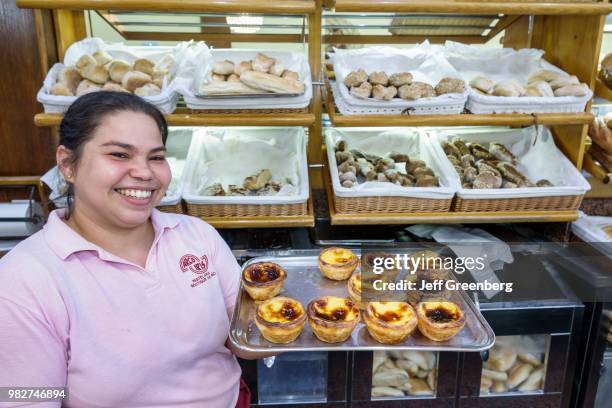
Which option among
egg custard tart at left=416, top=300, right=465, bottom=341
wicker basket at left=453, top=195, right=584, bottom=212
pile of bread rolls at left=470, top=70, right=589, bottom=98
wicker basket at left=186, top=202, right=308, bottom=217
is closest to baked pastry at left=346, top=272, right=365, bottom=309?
egg custard tart at left=416, top=300, right=465, bottom=341

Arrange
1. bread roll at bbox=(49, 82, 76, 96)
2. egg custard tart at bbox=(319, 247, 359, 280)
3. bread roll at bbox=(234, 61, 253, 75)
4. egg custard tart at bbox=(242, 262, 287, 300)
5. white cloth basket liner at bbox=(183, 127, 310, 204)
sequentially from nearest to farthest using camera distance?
egg custard tart at bbox=(242, 262, 287, 300), egg custard tart at bbox=(319, 247, 359, 280), bread roll at bbox=(49, 82, 76, 96), bread roll at bbox=(234, 61, 253, 75), white cloth basket liner at bbox=(183, 127, 310, 204)

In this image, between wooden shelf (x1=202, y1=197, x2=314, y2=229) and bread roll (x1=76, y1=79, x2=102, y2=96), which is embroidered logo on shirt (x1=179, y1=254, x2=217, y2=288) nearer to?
wooden shelf (x1=202, y1=197, x2=314, y2=229)

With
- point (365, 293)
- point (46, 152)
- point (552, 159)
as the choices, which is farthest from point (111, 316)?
point (552, 159)

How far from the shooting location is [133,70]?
2.15m

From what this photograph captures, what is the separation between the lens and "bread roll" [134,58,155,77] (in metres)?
2.16

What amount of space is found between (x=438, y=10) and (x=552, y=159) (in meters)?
0.97

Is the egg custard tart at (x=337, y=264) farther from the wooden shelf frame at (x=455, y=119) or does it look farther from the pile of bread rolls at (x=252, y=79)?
the pile of bread rolls at (x=252, y=79)

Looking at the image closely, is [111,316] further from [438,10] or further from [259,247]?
[438,10]

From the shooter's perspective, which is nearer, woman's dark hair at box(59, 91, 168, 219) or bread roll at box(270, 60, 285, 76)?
woman's dark hair at box(59, 91, 168, 219)

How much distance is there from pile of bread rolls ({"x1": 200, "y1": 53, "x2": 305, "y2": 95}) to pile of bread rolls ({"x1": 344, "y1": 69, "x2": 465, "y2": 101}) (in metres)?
0.24

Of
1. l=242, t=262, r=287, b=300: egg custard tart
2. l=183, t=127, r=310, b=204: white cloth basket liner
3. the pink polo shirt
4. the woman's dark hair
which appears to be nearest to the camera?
the pink polo shirt

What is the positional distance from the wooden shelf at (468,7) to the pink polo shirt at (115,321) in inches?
44.9

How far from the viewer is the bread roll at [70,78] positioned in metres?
2.07

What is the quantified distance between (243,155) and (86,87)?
2.62ft
